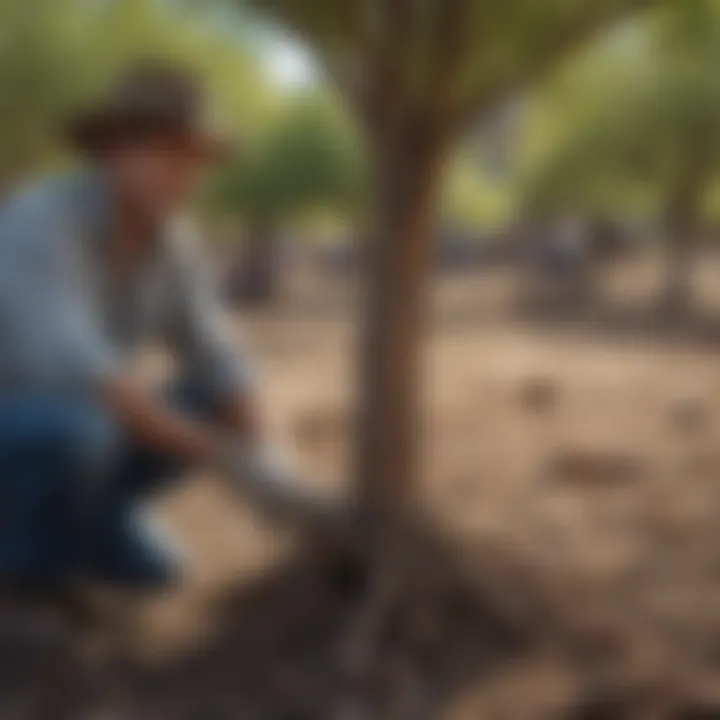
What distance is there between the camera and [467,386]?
134 inches

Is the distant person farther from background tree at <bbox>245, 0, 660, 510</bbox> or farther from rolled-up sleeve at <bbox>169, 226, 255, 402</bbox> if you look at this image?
background tree at <bbox>245, 0, 660, 510</bbox>

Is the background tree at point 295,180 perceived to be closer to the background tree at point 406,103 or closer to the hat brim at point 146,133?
the background tree at point 406,103

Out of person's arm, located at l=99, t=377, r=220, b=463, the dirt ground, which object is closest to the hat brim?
person's arm, located at l=99, t=377, r=220, b=463

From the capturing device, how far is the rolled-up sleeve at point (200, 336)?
156 cm

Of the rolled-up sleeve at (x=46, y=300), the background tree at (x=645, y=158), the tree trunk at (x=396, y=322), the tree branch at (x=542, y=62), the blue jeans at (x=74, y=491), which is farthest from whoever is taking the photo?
the background tree at (x=645, y=158)

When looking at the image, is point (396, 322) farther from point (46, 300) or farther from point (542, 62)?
point (46, 300)

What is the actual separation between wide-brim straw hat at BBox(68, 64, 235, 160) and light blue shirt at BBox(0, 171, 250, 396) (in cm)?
5

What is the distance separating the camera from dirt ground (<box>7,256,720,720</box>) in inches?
56.8

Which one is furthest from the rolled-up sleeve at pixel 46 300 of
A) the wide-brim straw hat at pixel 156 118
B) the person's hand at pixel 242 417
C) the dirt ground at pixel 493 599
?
the dirt ground at pixel 493 599

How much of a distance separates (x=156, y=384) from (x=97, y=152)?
390mm

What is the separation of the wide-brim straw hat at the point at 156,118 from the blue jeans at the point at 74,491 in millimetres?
318

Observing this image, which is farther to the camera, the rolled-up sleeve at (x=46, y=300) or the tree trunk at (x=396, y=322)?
the tree trunk at (x=396, y=322)

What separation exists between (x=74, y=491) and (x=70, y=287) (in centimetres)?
29

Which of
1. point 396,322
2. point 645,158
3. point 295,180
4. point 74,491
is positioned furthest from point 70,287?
point 645,158
